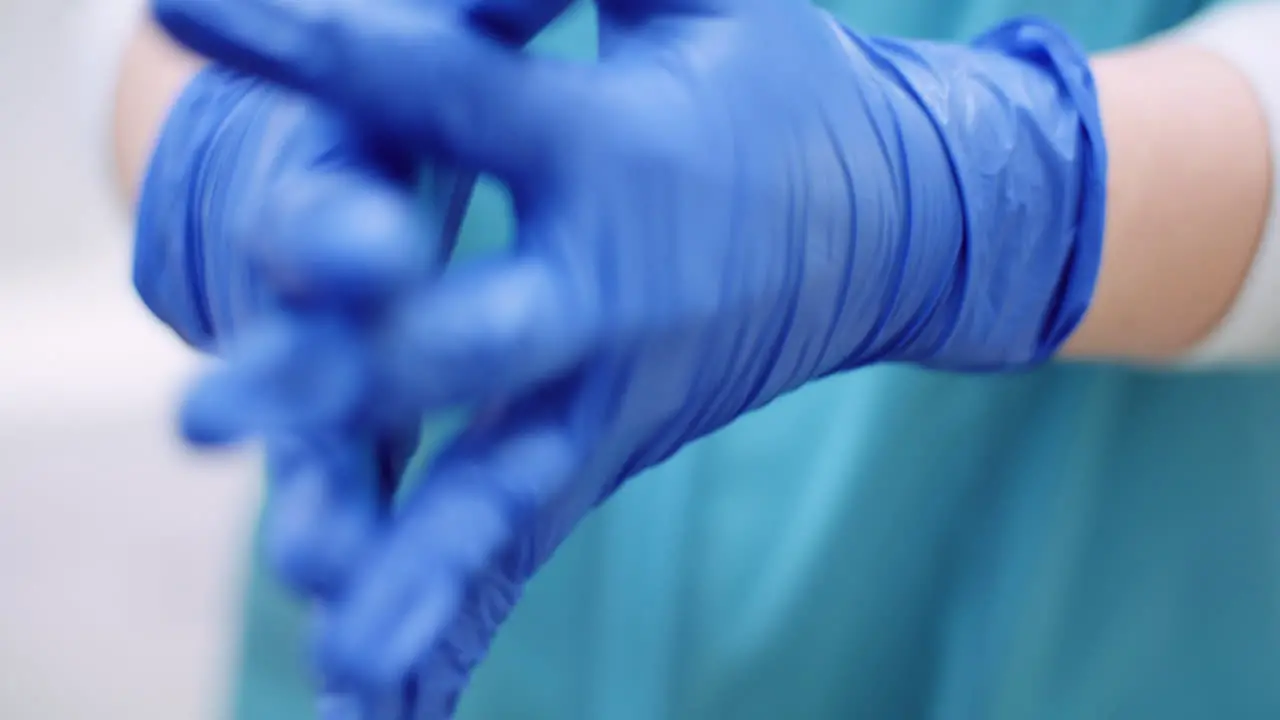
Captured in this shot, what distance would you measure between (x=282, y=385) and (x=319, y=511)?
1.6 inches

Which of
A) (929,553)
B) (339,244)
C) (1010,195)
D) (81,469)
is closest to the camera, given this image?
(339,244)

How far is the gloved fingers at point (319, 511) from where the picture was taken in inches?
9.8

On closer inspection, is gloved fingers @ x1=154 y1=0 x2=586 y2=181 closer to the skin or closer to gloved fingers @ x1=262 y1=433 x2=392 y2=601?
gloved fingers @ x1=262 y1=433 x2=392 y2=601

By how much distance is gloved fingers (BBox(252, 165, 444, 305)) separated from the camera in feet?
0.71

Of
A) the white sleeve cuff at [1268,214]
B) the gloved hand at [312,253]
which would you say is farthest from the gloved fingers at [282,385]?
the white sleeve cuff at [1268,214]

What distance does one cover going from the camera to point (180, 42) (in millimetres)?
260

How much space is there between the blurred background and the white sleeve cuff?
78 centimetres

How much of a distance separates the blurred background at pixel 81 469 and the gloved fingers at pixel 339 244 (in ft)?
2.60

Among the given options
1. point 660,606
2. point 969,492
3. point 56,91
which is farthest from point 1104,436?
point 56,91

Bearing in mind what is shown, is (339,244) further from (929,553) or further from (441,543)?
(929,553)

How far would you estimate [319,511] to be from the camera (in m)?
0.25

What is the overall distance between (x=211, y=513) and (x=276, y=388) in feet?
3.67

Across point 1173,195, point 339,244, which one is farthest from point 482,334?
point 1173,195

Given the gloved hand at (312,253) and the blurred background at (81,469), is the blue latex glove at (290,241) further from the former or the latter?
the blurred background at (81,469)
